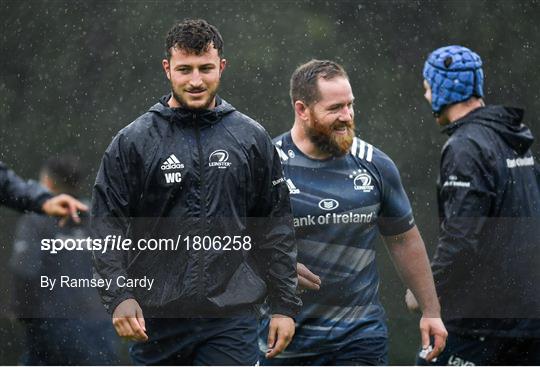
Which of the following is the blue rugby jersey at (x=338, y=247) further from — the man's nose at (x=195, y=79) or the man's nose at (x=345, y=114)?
the man's nose at (x=195, y=79)

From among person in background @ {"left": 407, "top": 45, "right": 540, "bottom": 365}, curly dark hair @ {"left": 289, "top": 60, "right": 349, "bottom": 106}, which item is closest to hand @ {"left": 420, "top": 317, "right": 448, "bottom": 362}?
person in background @ {"left": 407, "top": 45, "right": 540, "bottom": 365}

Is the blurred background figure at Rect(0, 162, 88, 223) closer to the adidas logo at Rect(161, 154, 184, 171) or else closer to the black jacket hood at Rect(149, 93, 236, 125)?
→ the adidas logo at Rect(161, 154, 184, 171)

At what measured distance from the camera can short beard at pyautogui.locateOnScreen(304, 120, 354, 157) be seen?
16.1 feet

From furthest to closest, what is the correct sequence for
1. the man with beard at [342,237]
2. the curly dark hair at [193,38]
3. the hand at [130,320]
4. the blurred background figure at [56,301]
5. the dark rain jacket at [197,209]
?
the blurred background figure at [56,301] < the man with beard at [342,237] < the curly dark hair at [193,38] < the dark rain jacket at [197,209] < the hand at [130,320]

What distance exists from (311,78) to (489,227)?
1.00 m

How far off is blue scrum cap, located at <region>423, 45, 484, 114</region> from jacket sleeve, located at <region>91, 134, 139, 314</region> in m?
1.52

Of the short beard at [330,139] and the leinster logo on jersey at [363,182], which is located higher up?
the short beard at [330,139]

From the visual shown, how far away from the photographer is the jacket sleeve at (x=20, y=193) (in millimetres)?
4383

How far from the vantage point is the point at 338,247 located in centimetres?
487

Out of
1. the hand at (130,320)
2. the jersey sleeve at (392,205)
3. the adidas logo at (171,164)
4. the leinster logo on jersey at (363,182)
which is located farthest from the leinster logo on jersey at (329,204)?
the hand at (130,320)

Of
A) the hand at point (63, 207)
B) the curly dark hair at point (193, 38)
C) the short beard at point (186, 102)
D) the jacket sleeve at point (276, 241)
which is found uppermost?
the curly dark hair at point (193, 38)

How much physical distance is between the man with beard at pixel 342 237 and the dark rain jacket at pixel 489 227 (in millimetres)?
174

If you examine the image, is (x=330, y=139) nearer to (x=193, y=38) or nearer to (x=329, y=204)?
(x=329, y=204)

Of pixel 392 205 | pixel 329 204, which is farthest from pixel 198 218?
pixel 392 205
